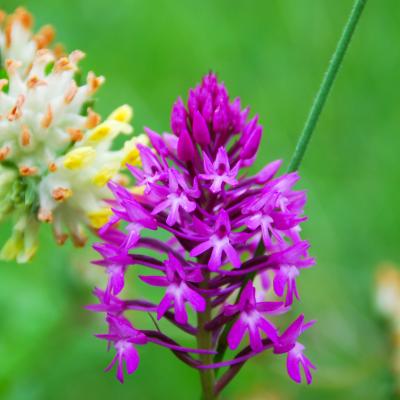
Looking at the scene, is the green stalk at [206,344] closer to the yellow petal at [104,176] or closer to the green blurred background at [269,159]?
the yellow petal at [104,176]

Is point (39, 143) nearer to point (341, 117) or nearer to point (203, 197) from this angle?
point (203, 197)

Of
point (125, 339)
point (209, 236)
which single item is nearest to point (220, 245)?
point (209, 236)

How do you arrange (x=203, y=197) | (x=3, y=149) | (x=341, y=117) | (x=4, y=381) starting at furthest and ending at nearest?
1. (x=341, y=117)
2. (x=4, y=381)
3. (x=3, y=149)
4. (x=203, y=197)

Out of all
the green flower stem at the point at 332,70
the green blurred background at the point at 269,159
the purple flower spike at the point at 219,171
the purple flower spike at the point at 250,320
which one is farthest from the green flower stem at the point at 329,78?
the green blurred background at the point at 269,159

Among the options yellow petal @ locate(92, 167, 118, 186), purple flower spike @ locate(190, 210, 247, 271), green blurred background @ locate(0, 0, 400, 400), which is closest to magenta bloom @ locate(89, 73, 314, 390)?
purple flower spike @ locate(190, 210, 247, 271)

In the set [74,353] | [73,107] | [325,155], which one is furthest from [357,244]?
[73,107]

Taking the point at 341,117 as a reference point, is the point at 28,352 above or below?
below

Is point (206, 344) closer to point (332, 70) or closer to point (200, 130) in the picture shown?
point (200, 130)
